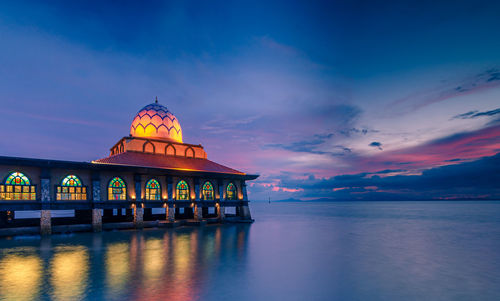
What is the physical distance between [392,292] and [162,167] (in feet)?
104

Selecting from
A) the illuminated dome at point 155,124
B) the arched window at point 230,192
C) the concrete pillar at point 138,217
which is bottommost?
the concrete pillar at point 138,217

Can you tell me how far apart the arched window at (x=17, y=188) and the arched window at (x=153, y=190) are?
12358 mm

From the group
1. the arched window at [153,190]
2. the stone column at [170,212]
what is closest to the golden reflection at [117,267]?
the arched window at [153,190]

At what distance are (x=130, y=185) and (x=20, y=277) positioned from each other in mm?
22664

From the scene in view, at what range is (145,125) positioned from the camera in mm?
48656

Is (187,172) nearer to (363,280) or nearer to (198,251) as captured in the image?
(198,251)

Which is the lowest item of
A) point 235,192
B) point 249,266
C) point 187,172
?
point 249,266

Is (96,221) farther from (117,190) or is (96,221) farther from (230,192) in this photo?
(230,192)

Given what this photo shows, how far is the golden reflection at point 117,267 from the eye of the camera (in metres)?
14.1

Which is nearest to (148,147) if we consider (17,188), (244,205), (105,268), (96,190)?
(96,190)

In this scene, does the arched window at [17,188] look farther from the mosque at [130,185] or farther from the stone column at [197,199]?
the stone column at [197,199]

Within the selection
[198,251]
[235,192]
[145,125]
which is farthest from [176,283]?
[145,125]

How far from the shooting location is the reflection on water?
13094 millimetres

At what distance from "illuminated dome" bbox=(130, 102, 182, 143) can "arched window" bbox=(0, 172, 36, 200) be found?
63.7 feet
